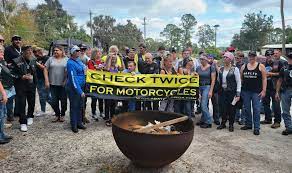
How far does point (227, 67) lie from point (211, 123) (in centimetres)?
151

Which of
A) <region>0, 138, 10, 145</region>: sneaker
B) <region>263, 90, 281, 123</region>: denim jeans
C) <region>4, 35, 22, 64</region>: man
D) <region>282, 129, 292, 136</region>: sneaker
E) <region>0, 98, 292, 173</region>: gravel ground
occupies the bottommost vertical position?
<region>0, 98, 292, 173</region>: gravel ground

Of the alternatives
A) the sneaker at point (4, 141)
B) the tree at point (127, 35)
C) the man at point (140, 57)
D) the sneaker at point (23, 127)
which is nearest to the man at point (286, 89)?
the man at point (140, 57)

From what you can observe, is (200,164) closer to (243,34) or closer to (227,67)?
(227,67)

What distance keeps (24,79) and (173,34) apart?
79.1 m

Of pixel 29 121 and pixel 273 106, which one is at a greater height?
pixel 273 106

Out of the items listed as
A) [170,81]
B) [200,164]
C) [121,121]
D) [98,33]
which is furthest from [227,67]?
[98,33]

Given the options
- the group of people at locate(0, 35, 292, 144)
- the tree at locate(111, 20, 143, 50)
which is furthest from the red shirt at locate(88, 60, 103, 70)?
the tree at locate(111, 20, 143, 50)

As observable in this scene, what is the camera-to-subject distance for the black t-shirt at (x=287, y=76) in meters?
6.57

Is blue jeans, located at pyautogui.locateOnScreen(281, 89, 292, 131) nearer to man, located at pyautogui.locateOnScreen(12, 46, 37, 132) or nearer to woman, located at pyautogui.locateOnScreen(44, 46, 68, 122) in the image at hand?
woman, located at pyautogui.locateOnScreen(44, 46, 68, 122)

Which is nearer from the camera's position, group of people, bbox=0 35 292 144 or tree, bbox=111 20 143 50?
group of people, bbox=0 35 292 144

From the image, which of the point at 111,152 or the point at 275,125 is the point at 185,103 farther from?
the point at 111,152

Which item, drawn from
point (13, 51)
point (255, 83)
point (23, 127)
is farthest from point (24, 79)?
point (255, 83)

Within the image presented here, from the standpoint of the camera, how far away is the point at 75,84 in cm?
634

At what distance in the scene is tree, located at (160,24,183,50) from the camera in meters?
80.6
